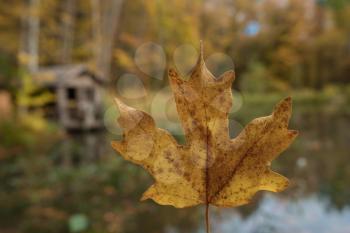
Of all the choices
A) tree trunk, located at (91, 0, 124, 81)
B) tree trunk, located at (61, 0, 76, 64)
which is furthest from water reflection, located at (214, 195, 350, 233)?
tree trunk, located at (61, 0, 76, 64)

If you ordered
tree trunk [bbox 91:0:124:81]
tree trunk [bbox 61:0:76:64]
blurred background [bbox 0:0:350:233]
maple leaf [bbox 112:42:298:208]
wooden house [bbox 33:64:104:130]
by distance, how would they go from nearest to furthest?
maple leaf [bbox 112:42:298:208] → blurred background [bbox 0:0:350:233] → wooden house [bbox 33:64:104:130] → tree trunk [bbox 61:0:76:64] → tree trunk [bbox 91:0:124:81]

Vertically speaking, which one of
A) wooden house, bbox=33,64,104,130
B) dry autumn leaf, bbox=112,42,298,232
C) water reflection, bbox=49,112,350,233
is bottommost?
wooden house, bbox=33,64,104,130

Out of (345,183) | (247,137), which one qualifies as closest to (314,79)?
(345,183)

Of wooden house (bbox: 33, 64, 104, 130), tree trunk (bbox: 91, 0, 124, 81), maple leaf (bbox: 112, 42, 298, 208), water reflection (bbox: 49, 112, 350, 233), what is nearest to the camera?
maple leaf (bbox: 112, 42, 298, 208)

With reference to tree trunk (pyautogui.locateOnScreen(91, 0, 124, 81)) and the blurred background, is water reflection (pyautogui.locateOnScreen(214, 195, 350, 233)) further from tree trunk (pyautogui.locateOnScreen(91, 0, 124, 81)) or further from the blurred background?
tree trunk (pyautogui.locateOnScreen(91, 0, 124, 81))

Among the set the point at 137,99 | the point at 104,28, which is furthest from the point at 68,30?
the point at 137,99

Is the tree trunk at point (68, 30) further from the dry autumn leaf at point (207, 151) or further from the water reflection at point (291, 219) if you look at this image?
the dry autumn leaf at point (207, 151)

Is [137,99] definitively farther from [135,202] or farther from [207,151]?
[207,151]
